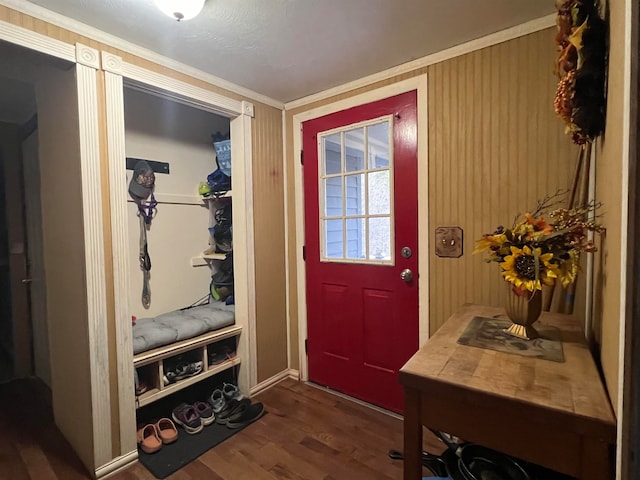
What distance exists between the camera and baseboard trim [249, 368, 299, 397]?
2.39 metres

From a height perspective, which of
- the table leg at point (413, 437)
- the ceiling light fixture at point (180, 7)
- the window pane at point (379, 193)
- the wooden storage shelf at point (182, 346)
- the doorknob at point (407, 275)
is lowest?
the wooden storage shelf at point (182, 346)

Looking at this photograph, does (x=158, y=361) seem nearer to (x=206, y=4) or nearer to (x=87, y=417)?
(x=87, y=417)

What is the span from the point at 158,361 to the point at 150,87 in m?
1.60

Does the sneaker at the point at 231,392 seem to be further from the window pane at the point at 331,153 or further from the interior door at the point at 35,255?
the window pane at the point at 331,153

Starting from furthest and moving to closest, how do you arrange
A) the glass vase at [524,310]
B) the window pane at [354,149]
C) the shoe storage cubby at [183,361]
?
the window pane at [354,149] < the shoe storage cubby at [183,361] < the glass vase at [524,310]

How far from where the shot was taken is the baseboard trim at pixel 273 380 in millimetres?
2395

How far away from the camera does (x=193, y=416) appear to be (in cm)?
203

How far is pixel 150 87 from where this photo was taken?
72.5 inches

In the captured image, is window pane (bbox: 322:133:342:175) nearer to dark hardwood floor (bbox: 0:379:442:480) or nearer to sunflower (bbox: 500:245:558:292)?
sunflower (bbox: 500:245:558:292)

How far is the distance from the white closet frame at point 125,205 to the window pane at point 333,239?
22.0 inches

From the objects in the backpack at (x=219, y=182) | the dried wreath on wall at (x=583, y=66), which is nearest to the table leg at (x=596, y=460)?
the dried wreath on wall at (x=583, y=66)

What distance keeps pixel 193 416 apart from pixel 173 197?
5.20ft

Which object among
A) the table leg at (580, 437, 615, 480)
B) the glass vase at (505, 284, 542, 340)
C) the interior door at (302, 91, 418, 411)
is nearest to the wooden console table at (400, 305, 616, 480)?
the table leg at (580, 437, 615, 480)

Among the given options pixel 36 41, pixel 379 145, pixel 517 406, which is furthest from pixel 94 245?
pixel 517 406
